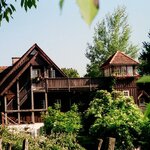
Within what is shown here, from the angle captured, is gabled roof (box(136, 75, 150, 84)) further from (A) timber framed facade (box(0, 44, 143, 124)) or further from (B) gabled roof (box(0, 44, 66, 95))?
(B) gabled roof (box(0, 44, 66, 95))

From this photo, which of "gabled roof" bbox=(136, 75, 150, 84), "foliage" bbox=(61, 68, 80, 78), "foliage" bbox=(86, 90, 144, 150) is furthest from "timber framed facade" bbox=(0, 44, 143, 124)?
"gabled roof" bbox=(136, 75, 150, 84)

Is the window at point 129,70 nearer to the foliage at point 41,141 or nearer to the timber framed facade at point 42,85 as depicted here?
the timber framed facade at point 42,85

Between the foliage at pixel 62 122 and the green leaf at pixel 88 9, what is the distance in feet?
Answer: 85.7

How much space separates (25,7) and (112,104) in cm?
2372

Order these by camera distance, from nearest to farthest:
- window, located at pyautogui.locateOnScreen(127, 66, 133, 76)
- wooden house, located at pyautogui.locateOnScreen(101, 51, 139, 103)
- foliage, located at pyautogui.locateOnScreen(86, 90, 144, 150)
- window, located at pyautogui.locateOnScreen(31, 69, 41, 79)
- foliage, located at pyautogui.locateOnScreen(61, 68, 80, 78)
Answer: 1. foliage, located at pyautogui.locateOnScreen(86, 90, 144, 150)
2. window, located at pyautogui.locateOnScreen(31, 69, 41, 79)
3. wooden house, located at pyautogui.locateOnScreen(101, 51, 139, 103)
4. window, located at pyautogui.locateOnScreen(127, 66, 133, 76)
5. foliage, located at pyautogui.locateOnScreen(61, 68, 80, 78)

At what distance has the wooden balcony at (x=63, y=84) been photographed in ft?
110

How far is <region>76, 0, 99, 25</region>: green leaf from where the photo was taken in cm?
53

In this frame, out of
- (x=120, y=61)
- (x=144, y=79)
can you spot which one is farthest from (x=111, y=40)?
(x=144, y=79)

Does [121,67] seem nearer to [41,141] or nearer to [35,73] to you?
[35,73]

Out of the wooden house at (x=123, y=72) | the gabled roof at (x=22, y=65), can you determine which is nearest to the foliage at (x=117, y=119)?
the wooden house at (x=123, y=72)

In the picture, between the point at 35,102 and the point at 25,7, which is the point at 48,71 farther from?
the point at 25,7

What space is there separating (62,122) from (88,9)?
2705 centimetres

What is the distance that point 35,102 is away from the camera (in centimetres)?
3494

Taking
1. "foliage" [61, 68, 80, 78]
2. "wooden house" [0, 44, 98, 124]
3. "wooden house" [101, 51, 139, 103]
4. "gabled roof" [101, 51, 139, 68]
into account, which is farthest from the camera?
"foliage" [61, 68, 80, 78]
